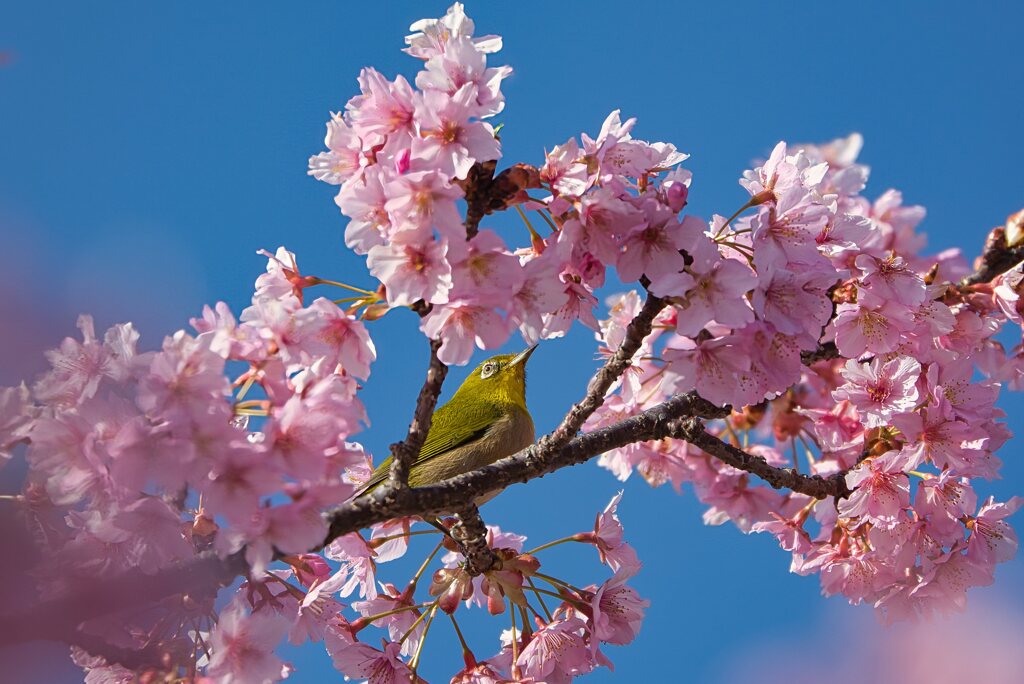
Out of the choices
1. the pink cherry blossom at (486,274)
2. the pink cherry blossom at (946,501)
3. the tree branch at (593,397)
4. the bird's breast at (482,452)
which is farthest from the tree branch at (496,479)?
the bird's breast at (482,452)

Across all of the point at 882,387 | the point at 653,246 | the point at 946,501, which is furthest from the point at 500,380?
the point at 653,246

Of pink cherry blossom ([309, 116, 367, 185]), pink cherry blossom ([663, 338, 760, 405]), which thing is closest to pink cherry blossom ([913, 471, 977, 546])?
pink cherry blossom ([663, 338, 760, 405])

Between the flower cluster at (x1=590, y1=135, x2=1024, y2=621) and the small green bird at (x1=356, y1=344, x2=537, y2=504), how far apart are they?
0.53 meters

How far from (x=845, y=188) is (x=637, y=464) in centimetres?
247

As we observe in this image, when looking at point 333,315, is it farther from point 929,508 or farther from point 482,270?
point 929,508

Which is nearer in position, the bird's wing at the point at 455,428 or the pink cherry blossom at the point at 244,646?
the pink cherry blossom at the point at 244,646

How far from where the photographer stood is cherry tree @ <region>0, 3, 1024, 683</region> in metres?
2.56

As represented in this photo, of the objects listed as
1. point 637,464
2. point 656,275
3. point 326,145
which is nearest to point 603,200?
point 656,275

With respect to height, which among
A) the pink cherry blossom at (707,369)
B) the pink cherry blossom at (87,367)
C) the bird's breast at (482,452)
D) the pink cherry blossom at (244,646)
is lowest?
the pink cherry blossom at (244,646)

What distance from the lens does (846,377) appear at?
13.5 ft

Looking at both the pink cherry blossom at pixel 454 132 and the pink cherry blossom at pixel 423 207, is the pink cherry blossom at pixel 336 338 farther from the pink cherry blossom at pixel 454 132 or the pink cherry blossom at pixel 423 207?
the pink cherry blossom at pixel 454 132

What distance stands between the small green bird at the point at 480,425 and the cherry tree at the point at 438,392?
0.62 m

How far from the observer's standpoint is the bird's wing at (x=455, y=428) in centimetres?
507

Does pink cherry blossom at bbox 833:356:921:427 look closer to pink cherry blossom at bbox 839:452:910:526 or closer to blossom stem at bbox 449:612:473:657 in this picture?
pink cherry blossom at bbox 839:452:910:526
